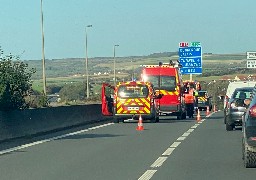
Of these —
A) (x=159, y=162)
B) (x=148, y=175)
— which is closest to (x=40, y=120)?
(x=159, y=162)

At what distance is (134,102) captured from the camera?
1511 inches

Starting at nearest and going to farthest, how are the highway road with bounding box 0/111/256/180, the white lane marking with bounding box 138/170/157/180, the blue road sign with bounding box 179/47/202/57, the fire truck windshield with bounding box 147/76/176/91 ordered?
the white lane marking with bounding box 138/170/157/180 → the highway road with bounding box 0/111/256/180 → the fire truck windshield with bounding box 147/76/176/91 → the blue road sign with bounding box 179/47/202/57

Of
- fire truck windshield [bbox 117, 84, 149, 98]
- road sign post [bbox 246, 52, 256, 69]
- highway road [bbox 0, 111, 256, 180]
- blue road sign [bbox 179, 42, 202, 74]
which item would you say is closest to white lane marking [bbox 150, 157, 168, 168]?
highway road [bbox 0, 111, 256, 180]

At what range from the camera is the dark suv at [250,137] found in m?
15.5

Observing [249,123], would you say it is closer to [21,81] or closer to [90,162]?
[90,162]

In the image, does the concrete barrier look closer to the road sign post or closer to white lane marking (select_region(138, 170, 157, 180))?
white lane marking (select_region(138, 170, 157, 180))

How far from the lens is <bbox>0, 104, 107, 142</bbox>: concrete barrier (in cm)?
2541

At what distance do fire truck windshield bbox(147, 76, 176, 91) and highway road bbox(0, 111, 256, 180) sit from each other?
15.3 metres

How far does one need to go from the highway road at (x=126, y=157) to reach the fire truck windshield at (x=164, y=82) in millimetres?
15319

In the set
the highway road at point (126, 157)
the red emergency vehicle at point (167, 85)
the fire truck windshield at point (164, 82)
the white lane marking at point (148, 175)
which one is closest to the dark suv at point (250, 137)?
the highway road at point (126, 157)

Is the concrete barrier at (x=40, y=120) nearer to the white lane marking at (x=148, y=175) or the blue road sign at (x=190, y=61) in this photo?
the white lane marking at (x=148, y=175)

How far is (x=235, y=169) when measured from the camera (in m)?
15.7

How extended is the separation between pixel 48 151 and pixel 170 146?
328cm

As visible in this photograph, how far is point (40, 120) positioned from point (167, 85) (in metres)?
14.8
